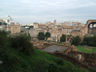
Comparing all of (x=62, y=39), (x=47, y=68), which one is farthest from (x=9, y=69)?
(x=62, y=39)

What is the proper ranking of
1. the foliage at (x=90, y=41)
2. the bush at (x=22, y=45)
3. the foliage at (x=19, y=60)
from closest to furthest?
1. the foliage at (x=19, y=60)
2. the bush at (x=22, y=45)
3. the foliage at (x=90, y=41)

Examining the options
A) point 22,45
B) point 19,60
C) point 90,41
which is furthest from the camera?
point 90,41

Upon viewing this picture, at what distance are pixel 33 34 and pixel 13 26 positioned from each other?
9268 mm

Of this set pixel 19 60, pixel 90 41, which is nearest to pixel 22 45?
pixel 19 60

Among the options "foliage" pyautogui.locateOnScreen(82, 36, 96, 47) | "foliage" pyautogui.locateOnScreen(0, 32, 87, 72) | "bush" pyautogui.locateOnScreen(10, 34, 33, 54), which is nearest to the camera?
"foliage" pyautogui.locateOnScreen(0, 32, 87, 72)

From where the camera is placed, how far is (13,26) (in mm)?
49594

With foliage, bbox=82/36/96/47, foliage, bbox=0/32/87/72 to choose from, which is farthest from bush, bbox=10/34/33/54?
foliage, bbox=82/36/96/47

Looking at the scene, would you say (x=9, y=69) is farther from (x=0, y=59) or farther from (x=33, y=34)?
(x=33, y=34)

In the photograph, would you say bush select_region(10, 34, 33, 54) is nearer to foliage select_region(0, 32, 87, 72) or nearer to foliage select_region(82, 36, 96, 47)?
foliage select_region(0, 32, 87, 72)

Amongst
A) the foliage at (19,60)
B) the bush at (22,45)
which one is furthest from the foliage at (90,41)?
the bush at (22,45)

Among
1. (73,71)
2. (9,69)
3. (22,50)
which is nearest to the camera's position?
(9,69)

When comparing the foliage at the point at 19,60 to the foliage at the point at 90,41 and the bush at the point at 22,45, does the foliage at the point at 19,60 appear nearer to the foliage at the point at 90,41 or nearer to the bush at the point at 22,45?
the bush at the point at 22,45

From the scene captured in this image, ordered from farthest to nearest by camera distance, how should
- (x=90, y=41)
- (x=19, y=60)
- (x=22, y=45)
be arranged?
1. (x=90, y=41)
2. (x=22, y=45)
3. (x=19, y=60)

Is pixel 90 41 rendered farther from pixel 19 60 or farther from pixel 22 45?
pixel 19 60
